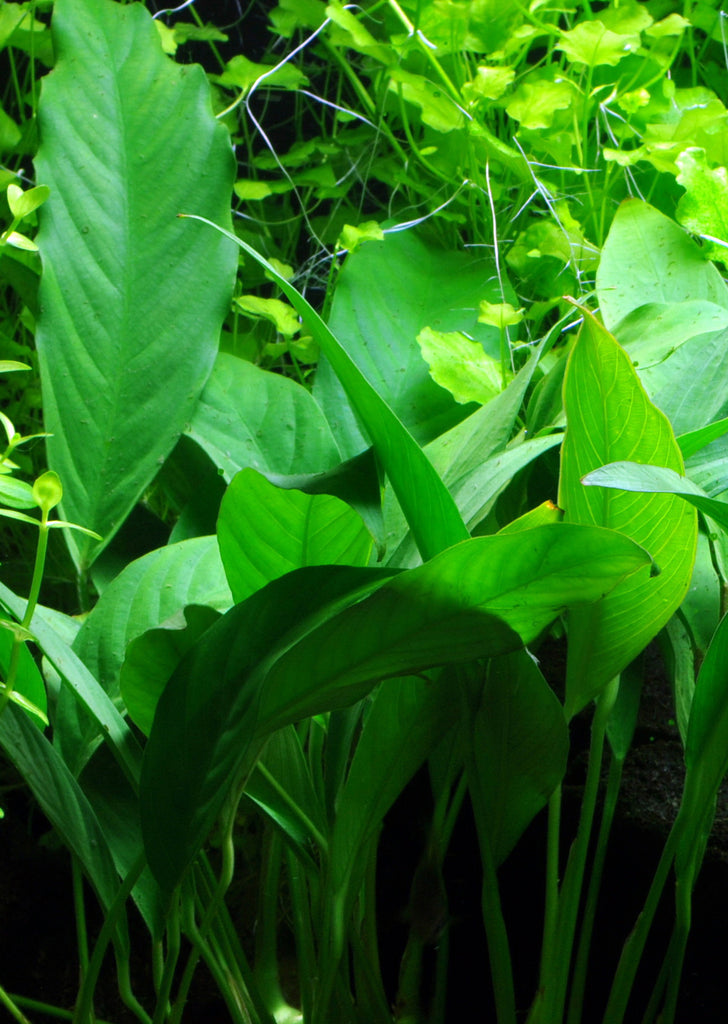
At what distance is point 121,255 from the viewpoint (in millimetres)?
781

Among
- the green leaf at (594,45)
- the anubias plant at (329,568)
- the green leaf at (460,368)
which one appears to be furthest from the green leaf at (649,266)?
the green leaf at (594,45)

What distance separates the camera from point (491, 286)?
0.91m

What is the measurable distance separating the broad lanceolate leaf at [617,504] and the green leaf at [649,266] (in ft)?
0.92

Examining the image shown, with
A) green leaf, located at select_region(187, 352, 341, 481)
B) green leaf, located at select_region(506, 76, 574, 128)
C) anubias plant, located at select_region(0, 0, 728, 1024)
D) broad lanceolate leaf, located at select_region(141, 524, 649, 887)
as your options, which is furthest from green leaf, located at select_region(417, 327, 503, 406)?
broad lanceolate leaf, located at select_region(141, 524, 649, 887)

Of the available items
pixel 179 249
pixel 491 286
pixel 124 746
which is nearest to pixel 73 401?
pixel 179 249

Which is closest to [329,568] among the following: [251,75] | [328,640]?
[328,640]

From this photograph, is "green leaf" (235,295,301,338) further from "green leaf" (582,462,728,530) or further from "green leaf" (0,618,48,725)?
"green leaf" (582,462,728,530)

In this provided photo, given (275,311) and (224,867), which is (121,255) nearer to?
(275,311)

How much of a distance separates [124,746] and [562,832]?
436 millimetres

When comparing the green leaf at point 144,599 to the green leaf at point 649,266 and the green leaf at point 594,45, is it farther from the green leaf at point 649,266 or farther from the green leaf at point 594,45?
the green leaf at point 594,45

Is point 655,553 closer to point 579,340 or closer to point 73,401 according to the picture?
point 579,340

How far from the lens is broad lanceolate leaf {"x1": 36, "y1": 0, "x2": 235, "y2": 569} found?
0.74m

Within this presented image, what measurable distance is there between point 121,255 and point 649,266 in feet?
1.51

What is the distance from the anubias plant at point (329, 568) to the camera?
0.43 meters
